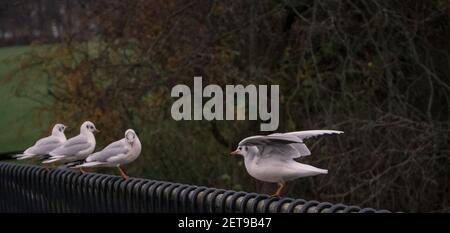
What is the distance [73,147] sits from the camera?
4.05 m

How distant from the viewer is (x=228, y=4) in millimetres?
7191

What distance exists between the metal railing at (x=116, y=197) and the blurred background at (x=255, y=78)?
222cm

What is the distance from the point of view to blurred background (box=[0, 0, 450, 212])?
238 inches

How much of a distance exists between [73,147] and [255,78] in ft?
9.86

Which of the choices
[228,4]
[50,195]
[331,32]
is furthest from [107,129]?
[50,195]

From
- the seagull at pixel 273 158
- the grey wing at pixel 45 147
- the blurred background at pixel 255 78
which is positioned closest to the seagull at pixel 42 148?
the grey wing at pixel 45 147

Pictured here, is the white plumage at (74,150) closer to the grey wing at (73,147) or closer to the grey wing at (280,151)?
the grey wing at (73,147)

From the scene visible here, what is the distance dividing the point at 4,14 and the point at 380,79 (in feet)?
14.3

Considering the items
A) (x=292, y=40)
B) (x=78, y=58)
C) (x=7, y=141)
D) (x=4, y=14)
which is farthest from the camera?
(x=7, y=141)

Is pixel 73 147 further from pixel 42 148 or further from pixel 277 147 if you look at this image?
pixel 277 147

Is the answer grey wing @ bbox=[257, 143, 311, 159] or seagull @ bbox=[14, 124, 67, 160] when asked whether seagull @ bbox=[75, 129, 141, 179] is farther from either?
grey wing @ bbox=[257, 143, 311, 159]

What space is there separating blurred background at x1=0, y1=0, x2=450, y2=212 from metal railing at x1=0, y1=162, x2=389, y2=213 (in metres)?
2.22

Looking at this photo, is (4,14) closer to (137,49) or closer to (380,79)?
(137,49)

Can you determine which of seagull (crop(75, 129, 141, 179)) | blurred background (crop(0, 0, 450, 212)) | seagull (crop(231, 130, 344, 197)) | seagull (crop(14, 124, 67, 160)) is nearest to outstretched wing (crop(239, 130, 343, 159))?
seagull (crop(231, 130, 344, 197))
